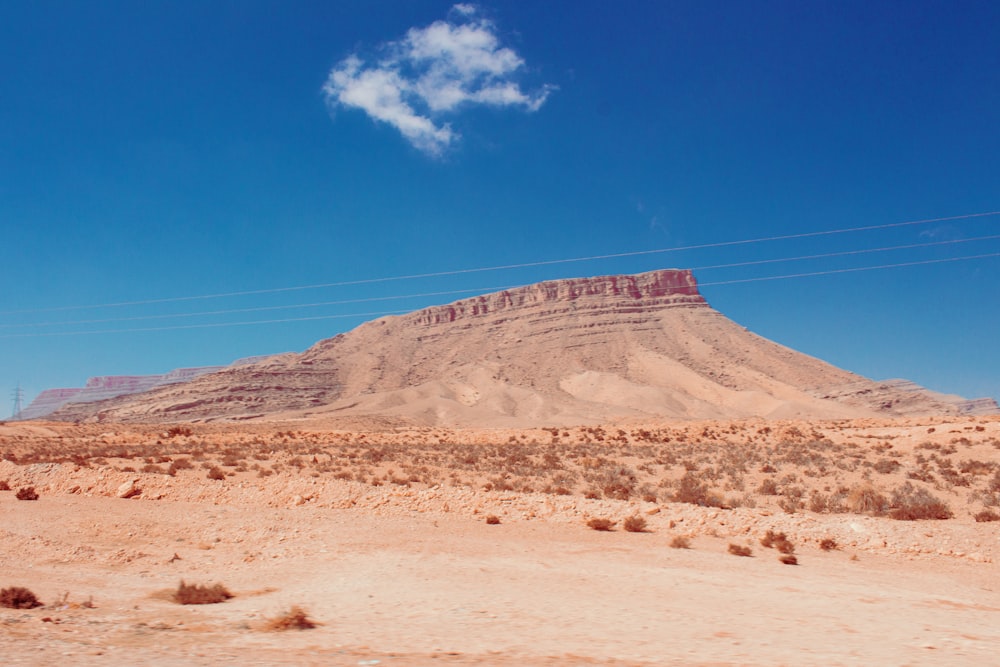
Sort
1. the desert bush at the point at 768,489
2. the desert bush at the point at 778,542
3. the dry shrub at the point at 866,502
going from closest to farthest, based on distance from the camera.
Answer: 1. the desert bush at the point at 778,542
2. the dry shrub at the point at 866,502
3. the desert bush at the point at 768,489

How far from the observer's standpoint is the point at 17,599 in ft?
29.5

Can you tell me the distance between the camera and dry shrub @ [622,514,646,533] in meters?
15.9

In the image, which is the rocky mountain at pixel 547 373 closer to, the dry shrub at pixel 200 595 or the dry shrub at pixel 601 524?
the dry shrub at pixel 601 524

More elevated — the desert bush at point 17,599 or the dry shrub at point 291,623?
the desert bush at point 17,599

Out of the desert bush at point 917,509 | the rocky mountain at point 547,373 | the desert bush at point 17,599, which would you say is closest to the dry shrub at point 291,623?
the desert bush at point 17,599

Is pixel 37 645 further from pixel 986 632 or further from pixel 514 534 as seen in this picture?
pixel 986 632

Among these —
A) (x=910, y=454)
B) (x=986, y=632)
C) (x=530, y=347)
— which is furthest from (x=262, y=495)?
(x=530, y=347)

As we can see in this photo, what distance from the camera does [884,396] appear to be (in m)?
113

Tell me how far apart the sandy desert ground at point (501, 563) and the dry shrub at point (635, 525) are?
107mm

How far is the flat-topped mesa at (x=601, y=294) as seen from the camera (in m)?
147

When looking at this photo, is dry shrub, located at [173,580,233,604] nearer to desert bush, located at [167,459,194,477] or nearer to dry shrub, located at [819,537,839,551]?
dry shrub, located at [819,537,839,551]

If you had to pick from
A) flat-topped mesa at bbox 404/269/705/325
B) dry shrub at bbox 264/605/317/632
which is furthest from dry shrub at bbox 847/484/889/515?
flat-topped mesa at bbox 404/269/705/325

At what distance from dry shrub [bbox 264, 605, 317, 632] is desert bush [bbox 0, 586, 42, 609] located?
3.73 metres

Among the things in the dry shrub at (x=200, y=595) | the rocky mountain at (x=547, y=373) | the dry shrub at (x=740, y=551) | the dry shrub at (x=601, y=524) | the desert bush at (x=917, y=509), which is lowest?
the dry shrub at (x=200, y=595)
